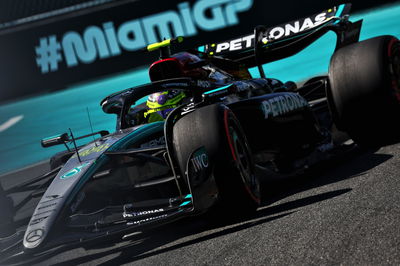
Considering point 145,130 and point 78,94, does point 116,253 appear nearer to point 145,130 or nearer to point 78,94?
point 145,130

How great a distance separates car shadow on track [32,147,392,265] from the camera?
4102mm

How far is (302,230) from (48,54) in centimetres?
1314

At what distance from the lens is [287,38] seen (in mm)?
7047

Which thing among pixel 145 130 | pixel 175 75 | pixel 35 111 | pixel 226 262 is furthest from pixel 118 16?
pixel 226 262

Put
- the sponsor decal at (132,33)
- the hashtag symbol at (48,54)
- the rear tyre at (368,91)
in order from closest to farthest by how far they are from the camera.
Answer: the rear tyre at (368,91) < the sponsor decal at (132,33) < the hashtag symbol at (48,54)

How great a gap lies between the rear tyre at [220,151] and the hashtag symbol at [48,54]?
11917 millimetres

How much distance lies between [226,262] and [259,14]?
1137cm

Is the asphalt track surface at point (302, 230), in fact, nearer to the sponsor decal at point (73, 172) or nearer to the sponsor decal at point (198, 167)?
the sponsor decal at point (198, 167)

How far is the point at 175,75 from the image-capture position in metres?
6.17

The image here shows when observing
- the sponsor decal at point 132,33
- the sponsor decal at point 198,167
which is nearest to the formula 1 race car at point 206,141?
the sponsor decal at point 198,167

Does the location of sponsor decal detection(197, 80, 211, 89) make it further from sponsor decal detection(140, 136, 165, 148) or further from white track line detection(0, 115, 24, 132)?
white track line detection(0, 115, 24, 132)

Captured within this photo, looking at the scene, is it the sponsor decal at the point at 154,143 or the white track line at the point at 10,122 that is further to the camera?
the white track line at the point at 10,122

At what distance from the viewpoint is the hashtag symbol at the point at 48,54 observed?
51.1 ft

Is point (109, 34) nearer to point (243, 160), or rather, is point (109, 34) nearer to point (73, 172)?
point (73, 172)
